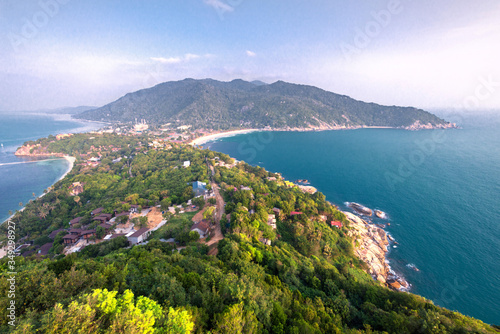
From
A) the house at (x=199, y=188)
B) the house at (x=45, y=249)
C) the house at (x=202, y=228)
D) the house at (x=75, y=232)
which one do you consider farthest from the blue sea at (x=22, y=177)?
the house at (x=202, y=228)

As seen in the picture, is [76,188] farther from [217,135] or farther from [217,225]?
[217,135]

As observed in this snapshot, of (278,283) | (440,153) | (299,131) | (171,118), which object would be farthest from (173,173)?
(171,118)

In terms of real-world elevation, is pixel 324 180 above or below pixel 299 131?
below

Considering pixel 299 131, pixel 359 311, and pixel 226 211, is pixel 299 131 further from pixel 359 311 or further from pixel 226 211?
pixel 359 311

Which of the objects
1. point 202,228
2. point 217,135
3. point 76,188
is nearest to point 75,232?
point 202,228

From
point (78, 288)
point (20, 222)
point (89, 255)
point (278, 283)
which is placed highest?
point (78, 288)

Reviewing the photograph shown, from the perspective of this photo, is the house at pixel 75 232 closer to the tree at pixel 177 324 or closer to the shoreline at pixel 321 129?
the tree at pixel 177 324
